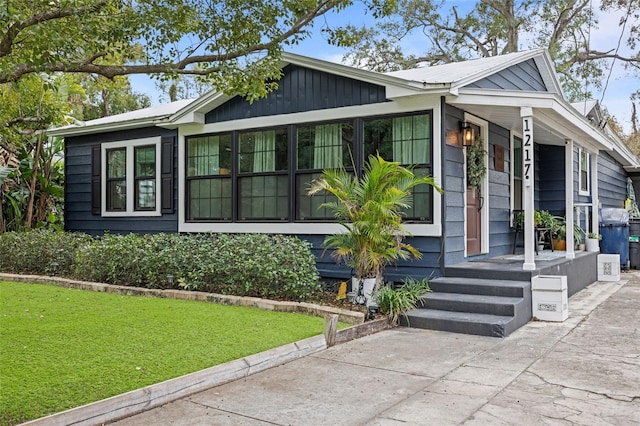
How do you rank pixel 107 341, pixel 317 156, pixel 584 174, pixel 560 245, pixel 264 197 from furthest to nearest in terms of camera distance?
pixel 584 174
pixel 560 245
pixel 264 197
pixel 317 156
pixel 107 341

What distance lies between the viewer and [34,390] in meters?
3.47

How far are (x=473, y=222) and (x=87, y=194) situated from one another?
7405 millimetres

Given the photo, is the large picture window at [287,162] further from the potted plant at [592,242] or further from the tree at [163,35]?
the potted plant at [592,242]

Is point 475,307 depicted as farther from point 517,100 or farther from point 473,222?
point 517,100

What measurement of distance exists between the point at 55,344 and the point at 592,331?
5311 millimetres

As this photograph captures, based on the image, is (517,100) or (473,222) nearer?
(517,100)

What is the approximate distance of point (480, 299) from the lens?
6270 mm

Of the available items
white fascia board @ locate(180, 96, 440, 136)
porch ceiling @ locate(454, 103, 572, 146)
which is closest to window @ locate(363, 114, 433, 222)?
white fascia board @ locate(180, 96, 440, 136)

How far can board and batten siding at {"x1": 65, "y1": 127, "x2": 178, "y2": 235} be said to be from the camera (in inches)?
391

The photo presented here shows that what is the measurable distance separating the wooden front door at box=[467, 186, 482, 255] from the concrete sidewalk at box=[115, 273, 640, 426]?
2384 mm

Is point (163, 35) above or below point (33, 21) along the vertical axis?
above

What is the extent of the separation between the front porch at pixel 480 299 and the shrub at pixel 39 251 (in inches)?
224

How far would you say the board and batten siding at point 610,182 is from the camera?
13.3 m

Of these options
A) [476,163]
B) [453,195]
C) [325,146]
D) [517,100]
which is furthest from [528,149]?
[325,146]
